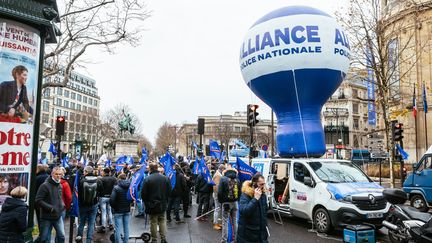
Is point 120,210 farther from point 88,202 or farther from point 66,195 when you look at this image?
point 66,195

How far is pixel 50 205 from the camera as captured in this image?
6969 mm

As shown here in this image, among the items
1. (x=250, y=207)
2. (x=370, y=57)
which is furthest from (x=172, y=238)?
(x=370, y=57)

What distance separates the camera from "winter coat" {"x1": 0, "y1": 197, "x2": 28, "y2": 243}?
5.41 metres

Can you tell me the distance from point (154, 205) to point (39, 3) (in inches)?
183

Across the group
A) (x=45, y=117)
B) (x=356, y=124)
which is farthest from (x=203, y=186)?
(x=45, y=117)

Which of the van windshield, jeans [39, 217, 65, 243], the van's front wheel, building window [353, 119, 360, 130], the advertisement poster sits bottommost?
the van's front wheel

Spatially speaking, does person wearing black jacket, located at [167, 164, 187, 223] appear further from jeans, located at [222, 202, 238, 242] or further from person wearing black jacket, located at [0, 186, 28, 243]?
person wearing black jacket, located at [0, 186, 28, 243]

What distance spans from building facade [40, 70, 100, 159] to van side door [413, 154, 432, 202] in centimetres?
6830

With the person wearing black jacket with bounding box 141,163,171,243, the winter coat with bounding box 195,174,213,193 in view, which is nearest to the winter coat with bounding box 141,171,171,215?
the person wearing black jacket with bounding box 141,163,171,243

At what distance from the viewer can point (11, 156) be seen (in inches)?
234

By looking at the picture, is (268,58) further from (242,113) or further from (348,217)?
(242,113)

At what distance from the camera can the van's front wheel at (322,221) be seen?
9.70 m

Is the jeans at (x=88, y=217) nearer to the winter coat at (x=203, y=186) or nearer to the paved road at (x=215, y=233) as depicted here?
the paved road at (x=215, y=233)

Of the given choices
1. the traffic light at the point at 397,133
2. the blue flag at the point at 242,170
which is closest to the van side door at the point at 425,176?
the traffic light at the point at 397,133
